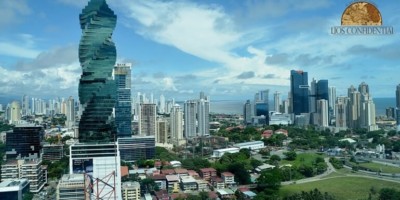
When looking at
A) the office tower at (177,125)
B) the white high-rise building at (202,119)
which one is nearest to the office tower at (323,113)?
the white high-rise building at (202,119)

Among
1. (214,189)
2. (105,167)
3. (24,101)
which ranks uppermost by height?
(24,101)

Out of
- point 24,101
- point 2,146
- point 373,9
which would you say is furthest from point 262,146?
point 24,101

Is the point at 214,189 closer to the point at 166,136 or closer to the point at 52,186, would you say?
the point at 52,186

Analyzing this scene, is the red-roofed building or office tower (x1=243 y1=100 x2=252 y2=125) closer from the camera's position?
the red-roofed building

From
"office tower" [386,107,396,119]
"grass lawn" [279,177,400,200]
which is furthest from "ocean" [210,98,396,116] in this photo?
"grass lawn" [279,177,400,200]

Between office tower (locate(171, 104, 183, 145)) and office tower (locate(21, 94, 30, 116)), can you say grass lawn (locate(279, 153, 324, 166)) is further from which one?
office tower (locate(21, 94, 30, 116))

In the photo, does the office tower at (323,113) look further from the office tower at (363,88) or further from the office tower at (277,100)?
the office tower at (277,100)

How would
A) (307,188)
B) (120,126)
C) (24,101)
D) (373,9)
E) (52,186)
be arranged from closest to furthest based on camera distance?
(373,9)
(307,188)
(52,186)
(120,126)
(24,101)
